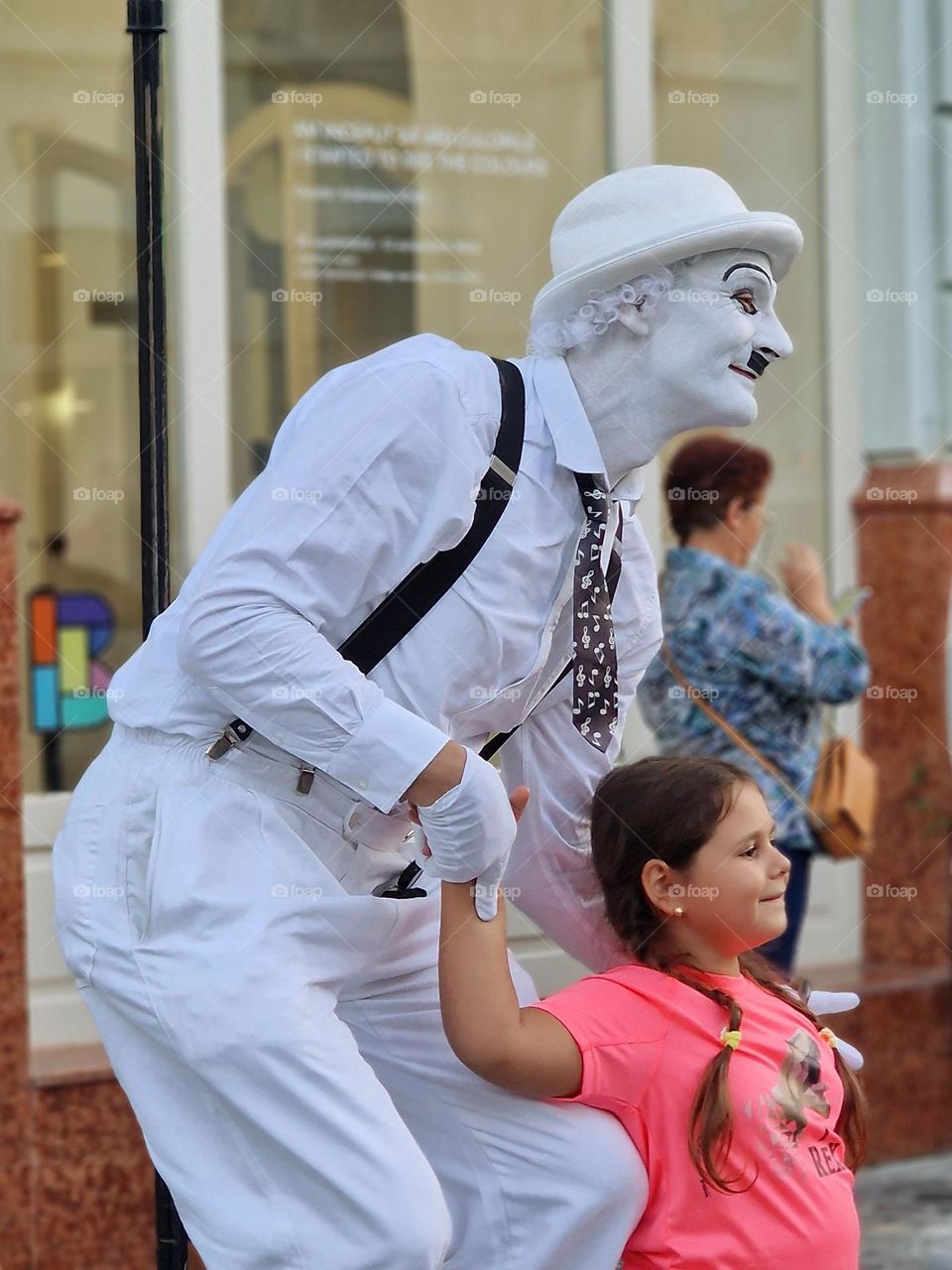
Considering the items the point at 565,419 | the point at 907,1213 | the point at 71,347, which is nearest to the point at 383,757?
the point at 565,419

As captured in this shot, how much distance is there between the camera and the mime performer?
6.31 feet

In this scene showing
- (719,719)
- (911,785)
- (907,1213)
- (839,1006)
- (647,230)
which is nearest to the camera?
(647,230)

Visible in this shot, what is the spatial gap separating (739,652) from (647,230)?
2.05 metres

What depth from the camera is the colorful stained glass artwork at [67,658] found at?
171 inches

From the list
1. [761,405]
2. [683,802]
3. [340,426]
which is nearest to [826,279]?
[761,405]

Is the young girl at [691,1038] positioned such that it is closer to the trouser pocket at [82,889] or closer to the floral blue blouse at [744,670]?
the trouser pocket at [82,889]

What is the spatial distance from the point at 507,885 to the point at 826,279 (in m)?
3.46

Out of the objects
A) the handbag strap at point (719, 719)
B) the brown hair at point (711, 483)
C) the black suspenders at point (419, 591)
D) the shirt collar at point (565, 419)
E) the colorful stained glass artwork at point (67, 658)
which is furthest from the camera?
the colorful stained glass artwork at point (67, 658)

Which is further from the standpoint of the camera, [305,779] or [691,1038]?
[691,1038]

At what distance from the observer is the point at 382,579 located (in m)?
2.02

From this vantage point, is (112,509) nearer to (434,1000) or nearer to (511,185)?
(511,185)

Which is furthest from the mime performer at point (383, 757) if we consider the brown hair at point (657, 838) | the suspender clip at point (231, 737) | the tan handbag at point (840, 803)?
the tan handbag at point (840, 803)

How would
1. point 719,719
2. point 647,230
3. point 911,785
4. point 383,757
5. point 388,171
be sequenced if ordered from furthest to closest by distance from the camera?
point 911,785 → point 388,171 → point 719,719 → point 647,230 → point 383,757

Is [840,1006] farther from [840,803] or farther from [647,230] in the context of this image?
[840,803]
